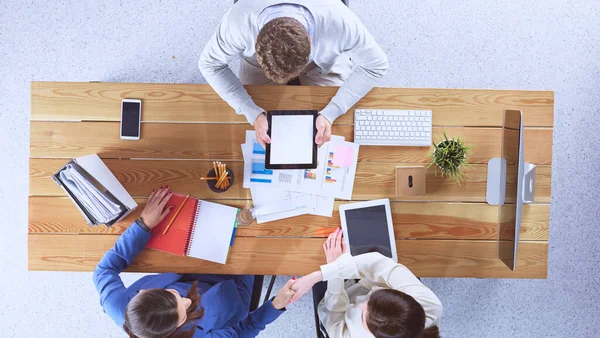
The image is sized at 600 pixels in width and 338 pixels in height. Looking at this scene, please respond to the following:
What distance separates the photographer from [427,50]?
231 centimetres

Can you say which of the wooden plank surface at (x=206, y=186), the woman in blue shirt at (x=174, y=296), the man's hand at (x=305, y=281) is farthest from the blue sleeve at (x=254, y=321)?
the wooden plank surface at (x=206, y=186)

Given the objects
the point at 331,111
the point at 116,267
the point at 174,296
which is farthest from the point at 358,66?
the point at 116,267

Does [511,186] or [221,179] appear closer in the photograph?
[511,186]

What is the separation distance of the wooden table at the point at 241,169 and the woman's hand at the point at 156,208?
0.04m

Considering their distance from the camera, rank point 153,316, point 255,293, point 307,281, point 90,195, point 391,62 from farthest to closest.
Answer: point 391,62 → point 255,293 → point 307,281 → point 90,195 → point 153,316

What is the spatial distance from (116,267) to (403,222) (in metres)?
1.13

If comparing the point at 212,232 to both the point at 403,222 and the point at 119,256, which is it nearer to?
the point at 119,256

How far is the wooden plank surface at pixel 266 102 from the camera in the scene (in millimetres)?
1627

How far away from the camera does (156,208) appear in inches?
63.0

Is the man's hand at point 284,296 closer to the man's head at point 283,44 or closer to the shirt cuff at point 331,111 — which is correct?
the shirt cuff at point 331,111

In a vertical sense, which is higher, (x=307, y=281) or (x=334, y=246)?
(x=334, y=246)

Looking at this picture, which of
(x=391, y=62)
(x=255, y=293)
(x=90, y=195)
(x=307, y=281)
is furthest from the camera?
(x=391, y=62)

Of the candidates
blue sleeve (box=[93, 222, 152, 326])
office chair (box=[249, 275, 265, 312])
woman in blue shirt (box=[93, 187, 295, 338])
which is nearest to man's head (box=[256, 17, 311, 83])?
woman in blue shirt (box=[93, 187, 295, 338])

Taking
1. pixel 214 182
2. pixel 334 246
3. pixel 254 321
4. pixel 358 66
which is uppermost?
pixel 358 66
